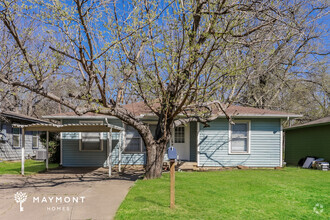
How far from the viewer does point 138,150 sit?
517 inches

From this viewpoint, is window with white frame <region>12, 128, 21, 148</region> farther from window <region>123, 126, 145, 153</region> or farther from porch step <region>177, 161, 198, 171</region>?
porch step <region>177, 161, 198, 171</region>

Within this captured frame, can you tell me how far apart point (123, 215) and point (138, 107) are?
375 inches

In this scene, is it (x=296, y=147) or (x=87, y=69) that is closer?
(x=87, y=69)

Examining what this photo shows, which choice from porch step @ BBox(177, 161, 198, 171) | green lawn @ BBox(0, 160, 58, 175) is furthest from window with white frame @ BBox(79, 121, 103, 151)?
porch step @ BBox(177, 161, 198, 171)

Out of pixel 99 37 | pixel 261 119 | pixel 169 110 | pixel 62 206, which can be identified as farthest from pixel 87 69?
pixel 261 119

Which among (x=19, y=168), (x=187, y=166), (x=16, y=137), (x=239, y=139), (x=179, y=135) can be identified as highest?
(x=179, y=135)

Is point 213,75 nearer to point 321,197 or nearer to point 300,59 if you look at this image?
point 321,197

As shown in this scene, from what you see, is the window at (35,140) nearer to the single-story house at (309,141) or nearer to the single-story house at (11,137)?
the single-story house at (11,137)

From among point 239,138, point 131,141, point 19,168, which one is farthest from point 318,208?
point 19,168

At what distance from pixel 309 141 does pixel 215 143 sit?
7013 mm

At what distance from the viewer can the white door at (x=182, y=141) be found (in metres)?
13.7

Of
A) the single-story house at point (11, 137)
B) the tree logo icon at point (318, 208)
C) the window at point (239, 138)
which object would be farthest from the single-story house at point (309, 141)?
the single-story house at point (11, 137)

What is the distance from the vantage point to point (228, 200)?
6.34 metres

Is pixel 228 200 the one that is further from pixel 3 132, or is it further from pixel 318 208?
pixel 3 132
